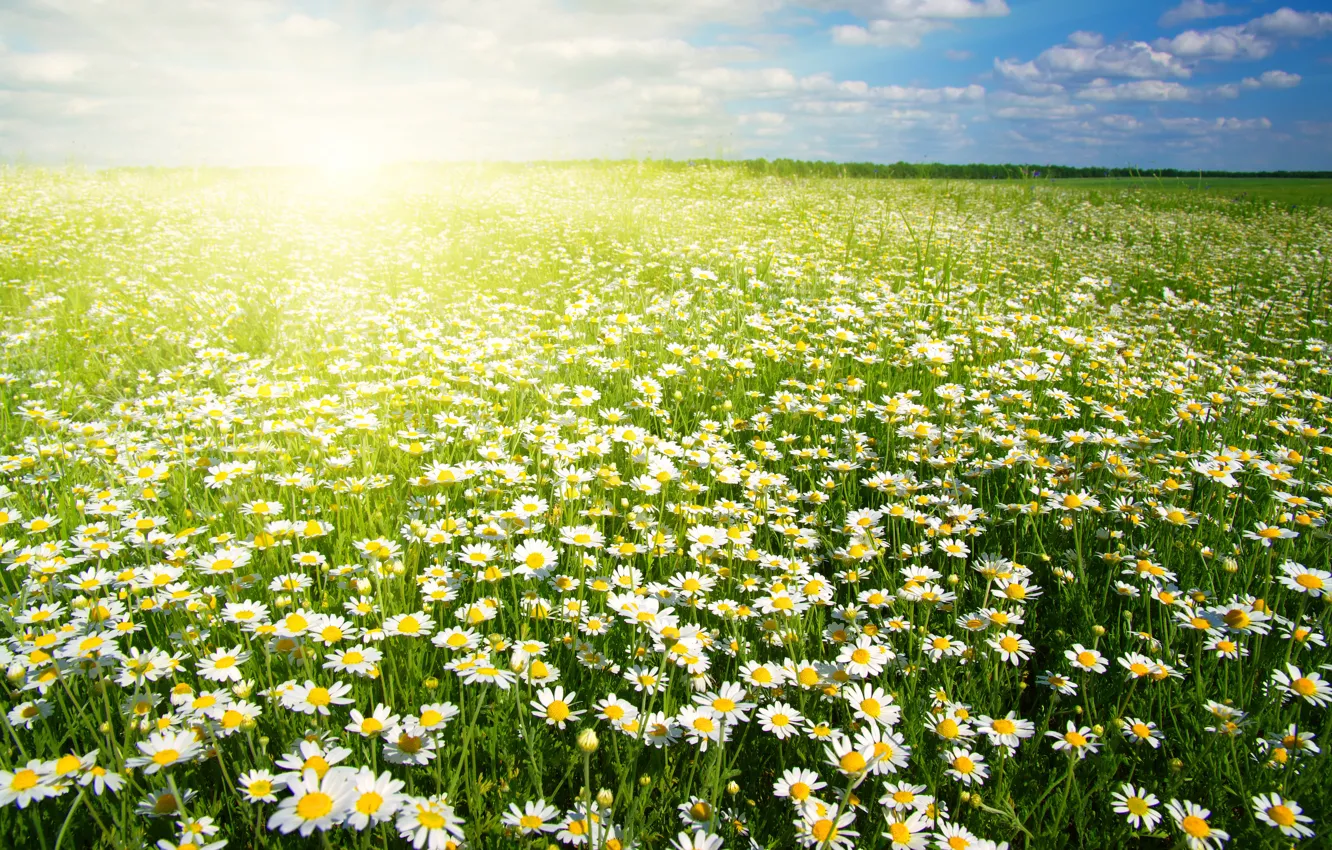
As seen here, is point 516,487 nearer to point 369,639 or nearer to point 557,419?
point 557,419

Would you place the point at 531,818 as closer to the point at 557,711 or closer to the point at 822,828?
the point at 557,711

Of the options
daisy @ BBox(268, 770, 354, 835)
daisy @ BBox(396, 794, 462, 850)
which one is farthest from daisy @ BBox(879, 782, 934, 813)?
daisy @ BBox(268, 770, 354, 835)

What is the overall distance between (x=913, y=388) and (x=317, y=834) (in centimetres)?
385

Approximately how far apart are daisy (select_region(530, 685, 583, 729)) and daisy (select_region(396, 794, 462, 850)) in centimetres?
38

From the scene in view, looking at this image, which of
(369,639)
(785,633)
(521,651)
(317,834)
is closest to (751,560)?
(785,633)

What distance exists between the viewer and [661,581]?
2.60m

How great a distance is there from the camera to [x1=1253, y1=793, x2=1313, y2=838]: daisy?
1.59 m

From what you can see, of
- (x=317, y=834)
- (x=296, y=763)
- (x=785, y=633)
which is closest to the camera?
(x=296, y=763)

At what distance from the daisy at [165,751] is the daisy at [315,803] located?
1.31ft

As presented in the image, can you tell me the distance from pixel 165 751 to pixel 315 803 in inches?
20.4

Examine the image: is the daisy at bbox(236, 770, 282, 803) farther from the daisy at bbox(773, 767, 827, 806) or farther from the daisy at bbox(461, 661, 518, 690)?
the daisy at bbox(773, 767, 827, 806)

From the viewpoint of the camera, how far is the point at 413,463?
345cm

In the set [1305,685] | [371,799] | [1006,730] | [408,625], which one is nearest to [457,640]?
[408,625]

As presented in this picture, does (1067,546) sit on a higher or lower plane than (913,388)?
lower
